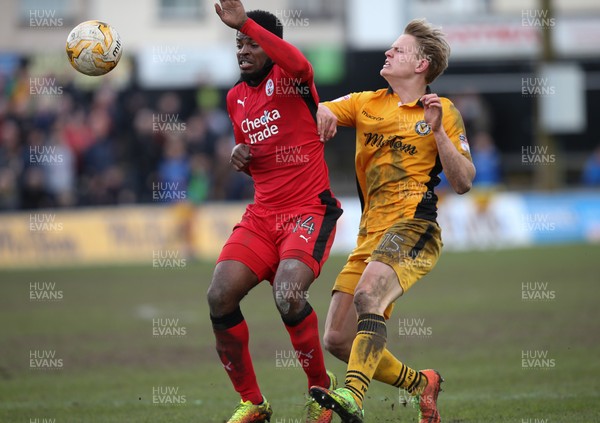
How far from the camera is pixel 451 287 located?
1755 cm

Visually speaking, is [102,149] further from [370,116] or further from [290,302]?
[290,302]

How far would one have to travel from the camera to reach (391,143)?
23.8 ft

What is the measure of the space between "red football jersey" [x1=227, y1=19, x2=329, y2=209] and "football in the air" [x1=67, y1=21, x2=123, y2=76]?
3.72 feet

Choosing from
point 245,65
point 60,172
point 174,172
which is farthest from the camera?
point 174,172

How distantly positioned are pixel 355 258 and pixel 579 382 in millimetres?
3028

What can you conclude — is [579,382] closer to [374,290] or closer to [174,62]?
[374,290]

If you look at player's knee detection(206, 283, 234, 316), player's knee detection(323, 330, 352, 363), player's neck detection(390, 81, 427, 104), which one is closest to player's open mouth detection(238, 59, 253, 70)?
player's neck detection(390, 81, 427, 104)

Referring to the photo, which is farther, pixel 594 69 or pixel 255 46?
pixel 594 69

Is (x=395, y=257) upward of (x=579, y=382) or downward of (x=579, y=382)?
upward

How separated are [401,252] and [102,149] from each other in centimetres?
1772

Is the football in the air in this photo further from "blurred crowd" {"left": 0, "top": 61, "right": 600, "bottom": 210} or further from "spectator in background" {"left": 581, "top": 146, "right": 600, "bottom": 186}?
"spectator in background" {"left": 581, "top": 146, "right": 600, "bottom": 186}

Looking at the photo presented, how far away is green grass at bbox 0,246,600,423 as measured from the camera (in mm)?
8461

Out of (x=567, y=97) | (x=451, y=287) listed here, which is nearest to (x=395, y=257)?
(x=451, y=287)

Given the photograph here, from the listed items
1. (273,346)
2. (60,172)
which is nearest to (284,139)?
(273,346)
